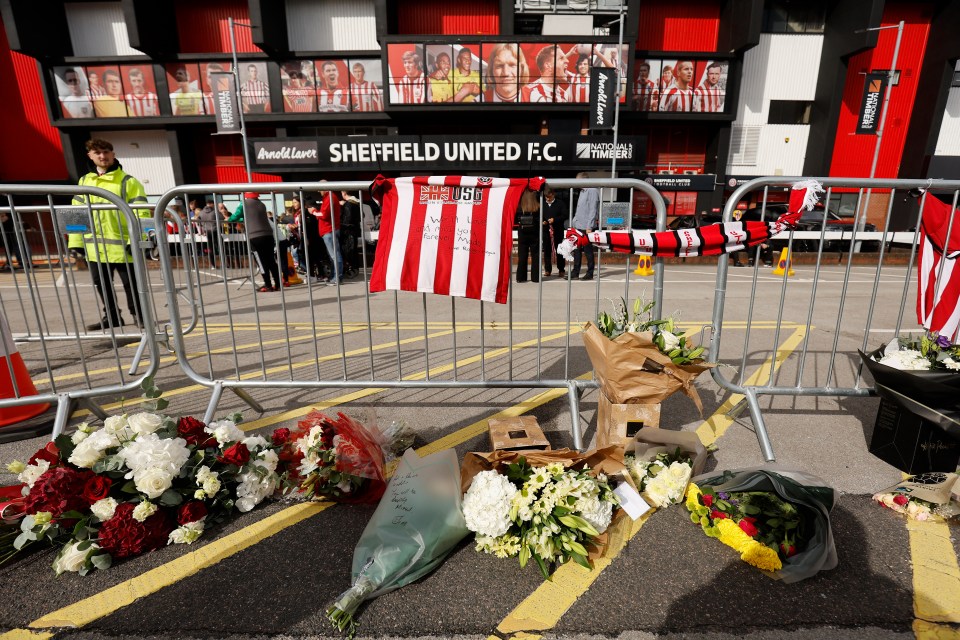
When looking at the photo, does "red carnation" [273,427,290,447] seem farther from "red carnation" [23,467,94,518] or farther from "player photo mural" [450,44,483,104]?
"player photo mural" [450,44,483,104]

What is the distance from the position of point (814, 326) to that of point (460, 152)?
14.1 metres

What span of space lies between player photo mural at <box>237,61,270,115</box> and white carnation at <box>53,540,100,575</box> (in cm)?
2366

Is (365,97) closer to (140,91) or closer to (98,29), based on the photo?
(140,91)

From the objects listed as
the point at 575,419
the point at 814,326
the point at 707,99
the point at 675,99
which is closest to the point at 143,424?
the point at 575,419

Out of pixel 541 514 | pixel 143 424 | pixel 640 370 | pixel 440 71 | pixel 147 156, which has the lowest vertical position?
pixel 541 514

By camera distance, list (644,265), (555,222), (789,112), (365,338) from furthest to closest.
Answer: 1. (789,112)
2. (555,222)
3. (644,265)
4. (365,338)

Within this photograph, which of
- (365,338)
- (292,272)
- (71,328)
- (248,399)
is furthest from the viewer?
(292,272)

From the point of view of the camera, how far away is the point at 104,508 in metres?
2.13

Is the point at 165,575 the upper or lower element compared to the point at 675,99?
lower

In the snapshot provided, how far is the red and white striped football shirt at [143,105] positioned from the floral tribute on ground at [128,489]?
2569 centimetres

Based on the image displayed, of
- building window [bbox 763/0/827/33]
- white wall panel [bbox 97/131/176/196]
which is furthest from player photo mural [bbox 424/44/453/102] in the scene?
building window [bbox 763/0/827/33]

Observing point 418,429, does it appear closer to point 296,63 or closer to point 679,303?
point 679,303

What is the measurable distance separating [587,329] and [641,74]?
22.9 metres

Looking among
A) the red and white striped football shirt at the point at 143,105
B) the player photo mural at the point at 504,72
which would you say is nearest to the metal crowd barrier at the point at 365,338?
the player photo mural at the point at 504,72
